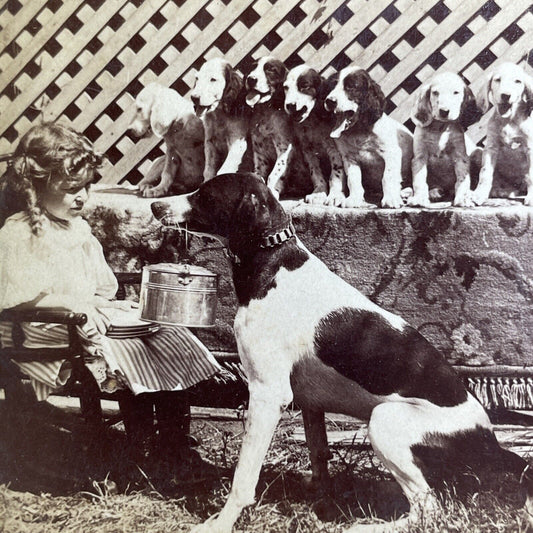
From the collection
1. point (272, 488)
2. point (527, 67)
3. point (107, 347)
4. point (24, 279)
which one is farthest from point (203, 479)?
point (527, 67)

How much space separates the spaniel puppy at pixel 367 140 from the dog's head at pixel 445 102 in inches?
5.5

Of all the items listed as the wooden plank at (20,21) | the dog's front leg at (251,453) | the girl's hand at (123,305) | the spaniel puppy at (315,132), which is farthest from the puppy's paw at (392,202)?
the wooden plank at (20,21)

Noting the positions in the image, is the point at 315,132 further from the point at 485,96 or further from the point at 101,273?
the point at 101,273

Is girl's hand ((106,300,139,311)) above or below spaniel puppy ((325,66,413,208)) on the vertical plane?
below

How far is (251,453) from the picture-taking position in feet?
11.5

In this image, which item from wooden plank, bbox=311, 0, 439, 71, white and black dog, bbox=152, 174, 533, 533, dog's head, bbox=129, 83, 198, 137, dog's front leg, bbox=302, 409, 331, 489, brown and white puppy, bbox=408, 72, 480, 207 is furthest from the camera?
dog's head, bbox=129, 83, 198, 137

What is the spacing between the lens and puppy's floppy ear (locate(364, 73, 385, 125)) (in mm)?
3775

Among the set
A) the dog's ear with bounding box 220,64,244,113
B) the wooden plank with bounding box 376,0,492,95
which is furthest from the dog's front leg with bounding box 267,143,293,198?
the wooden plank with bounding box 376,0,492,95

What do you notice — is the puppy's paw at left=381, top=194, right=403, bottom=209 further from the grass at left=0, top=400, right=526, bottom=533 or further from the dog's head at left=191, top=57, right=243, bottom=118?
the grass at left=0, top=400, right=526, bottom=533

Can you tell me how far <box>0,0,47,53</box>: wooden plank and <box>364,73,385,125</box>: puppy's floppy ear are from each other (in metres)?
1.90

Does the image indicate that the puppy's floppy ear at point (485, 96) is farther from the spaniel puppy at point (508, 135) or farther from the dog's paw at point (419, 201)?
the dog's paw at point (419, 201)

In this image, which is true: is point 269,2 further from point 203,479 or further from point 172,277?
point 203,479

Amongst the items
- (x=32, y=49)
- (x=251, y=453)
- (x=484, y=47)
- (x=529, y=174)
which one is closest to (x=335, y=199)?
(x=529, y=174)

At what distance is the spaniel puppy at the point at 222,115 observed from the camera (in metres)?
3.86
